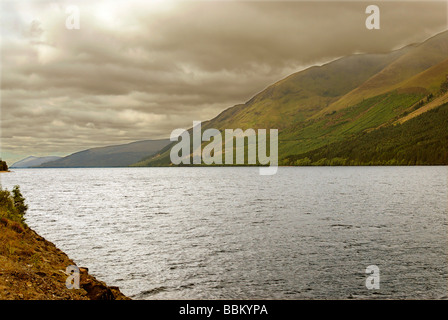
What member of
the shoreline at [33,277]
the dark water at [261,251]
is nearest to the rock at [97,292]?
the shoreline at [33,277]

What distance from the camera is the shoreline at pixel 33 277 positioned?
17.0m

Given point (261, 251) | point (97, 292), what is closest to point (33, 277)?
point (97, 292)

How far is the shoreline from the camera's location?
17016mm

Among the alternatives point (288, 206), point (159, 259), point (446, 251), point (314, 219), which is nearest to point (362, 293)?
point (446, 251)

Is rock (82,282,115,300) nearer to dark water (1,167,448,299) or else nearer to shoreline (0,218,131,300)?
shoreline (0,218,131,300)

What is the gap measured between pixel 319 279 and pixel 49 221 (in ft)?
167

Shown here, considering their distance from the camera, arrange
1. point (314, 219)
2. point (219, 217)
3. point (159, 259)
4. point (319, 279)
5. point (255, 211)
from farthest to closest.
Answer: point (255, 211) → point (219, 217) → point (314, 219) → point (159, 259) → point (319, 279)

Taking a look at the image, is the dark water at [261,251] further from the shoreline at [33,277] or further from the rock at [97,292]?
the shoreline at [33,277]

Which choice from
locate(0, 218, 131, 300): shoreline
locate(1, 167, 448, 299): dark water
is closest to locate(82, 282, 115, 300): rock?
locate(0, 218, 131, 300): shoreline

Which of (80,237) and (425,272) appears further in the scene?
(80,237)

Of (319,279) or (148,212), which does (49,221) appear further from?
(319,279)

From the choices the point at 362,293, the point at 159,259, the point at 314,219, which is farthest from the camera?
the point at 314,219
